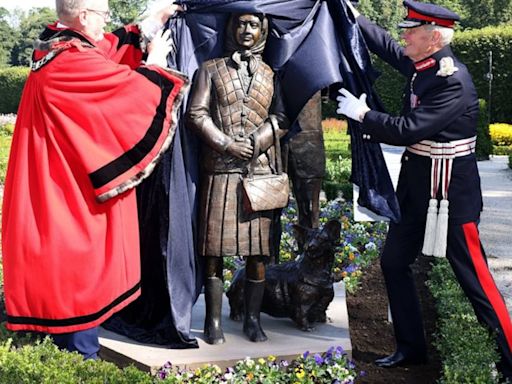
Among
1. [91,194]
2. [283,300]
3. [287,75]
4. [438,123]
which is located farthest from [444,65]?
[91,194]

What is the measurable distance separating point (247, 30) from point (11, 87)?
32278 millimetres

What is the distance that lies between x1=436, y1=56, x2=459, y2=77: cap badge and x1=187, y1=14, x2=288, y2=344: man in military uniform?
33.8 inches

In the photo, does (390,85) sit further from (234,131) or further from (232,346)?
(232,346)

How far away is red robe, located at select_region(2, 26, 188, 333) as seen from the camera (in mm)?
3309

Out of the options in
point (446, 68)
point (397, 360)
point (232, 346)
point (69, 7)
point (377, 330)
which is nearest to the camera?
point (69, 7)

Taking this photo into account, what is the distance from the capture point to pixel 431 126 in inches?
139

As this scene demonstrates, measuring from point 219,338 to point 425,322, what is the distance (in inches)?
72.8

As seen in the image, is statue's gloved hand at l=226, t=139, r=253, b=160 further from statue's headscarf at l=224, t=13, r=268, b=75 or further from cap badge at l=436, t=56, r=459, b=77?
cap badge at l=436, t=56, r=459, b=77

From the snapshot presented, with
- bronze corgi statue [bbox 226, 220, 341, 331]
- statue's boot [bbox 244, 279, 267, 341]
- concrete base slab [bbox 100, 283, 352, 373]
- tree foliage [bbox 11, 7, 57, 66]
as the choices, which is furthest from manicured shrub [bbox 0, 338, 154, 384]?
tree foliage [bbox 11, 7, 57, 66]

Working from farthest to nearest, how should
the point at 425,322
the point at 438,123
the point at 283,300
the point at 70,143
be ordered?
1. the point at 425,322
2. the point at 283,300
3. the point at 438,123
4. the point at 70,143

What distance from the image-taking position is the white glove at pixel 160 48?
359 centimetres

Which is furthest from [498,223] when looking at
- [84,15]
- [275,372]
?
[84,15]

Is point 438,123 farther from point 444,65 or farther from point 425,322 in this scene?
point 425,322

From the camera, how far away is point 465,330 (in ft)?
13.6
